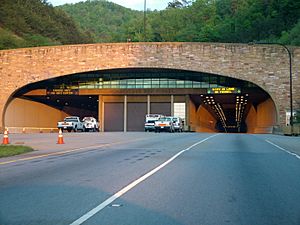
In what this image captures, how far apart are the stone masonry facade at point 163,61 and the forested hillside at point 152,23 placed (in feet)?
46.0

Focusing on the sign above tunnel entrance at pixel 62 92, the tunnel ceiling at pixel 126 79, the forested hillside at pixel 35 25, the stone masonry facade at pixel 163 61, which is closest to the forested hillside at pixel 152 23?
the forested hillside at pixel 35 25

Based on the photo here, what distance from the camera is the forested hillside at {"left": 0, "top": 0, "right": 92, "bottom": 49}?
9931cm

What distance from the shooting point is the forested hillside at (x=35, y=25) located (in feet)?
326

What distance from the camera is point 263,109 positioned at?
79.4m

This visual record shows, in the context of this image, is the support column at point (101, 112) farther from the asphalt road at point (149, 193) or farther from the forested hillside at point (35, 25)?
the asphalt road at point (149, 193)

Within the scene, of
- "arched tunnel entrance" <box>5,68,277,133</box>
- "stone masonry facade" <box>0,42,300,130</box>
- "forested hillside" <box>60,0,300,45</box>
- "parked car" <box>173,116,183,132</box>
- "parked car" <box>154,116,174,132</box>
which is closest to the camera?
"parked car" <box>154,116,174,132</box>

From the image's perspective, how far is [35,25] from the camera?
118312 millimetres

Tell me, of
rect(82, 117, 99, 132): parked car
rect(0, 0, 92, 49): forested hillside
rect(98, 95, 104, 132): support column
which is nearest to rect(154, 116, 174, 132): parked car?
rect(82, 117, 99, 132): parked car

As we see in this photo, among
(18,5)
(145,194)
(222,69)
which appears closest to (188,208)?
(145,194)

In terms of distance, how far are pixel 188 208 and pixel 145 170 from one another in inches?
221

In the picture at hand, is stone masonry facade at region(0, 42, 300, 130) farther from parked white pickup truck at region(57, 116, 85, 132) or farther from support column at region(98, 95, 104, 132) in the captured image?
support column at region(98, 95, 104, 132)

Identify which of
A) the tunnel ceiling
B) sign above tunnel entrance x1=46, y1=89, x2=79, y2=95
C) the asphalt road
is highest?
the tunnel ceiling

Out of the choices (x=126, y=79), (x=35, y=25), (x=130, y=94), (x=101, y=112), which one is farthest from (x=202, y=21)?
(x=101, y=112)

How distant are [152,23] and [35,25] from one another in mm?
32054
